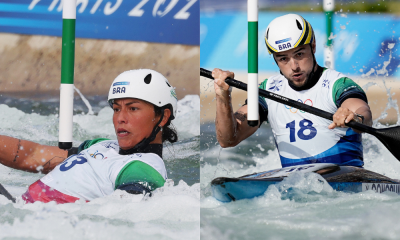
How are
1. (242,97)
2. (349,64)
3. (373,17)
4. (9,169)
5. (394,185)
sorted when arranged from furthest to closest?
(242,97) < (373,17) < (349,64) < (9,169) < (394,185)

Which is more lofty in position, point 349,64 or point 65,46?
point 349,64

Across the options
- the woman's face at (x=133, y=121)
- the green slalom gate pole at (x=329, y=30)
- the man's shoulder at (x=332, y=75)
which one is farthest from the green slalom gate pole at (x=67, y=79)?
the green slalom gate pole at (x=329, y=30)

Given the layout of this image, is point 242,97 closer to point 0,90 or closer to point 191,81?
point 191,81

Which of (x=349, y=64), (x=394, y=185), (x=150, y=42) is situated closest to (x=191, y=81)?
(x=150, y=42)

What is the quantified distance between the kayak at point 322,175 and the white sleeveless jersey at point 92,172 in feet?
1.69

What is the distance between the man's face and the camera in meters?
3.68

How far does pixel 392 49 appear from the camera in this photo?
9188 millimetres

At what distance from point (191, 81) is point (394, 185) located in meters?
1.83

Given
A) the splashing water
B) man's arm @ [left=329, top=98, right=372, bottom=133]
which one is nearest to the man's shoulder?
man's arm @ [left=329, top=98, right=372, bottom=133]

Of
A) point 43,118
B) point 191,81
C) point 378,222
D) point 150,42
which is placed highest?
point 150,42

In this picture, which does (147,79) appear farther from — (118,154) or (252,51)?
(252,51)

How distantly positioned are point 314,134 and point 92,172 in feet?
5.87

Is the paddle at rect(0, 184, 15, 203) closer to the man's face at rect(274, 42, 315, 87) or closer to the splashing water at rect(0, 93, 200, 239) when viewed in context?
the splashing water at rect(0, 93, 200, 239)

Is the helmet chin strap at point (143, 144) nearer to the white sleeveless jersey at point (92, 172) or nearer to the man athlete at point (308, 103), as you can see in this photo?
the white sleeveless jersey at point (92, 172)
